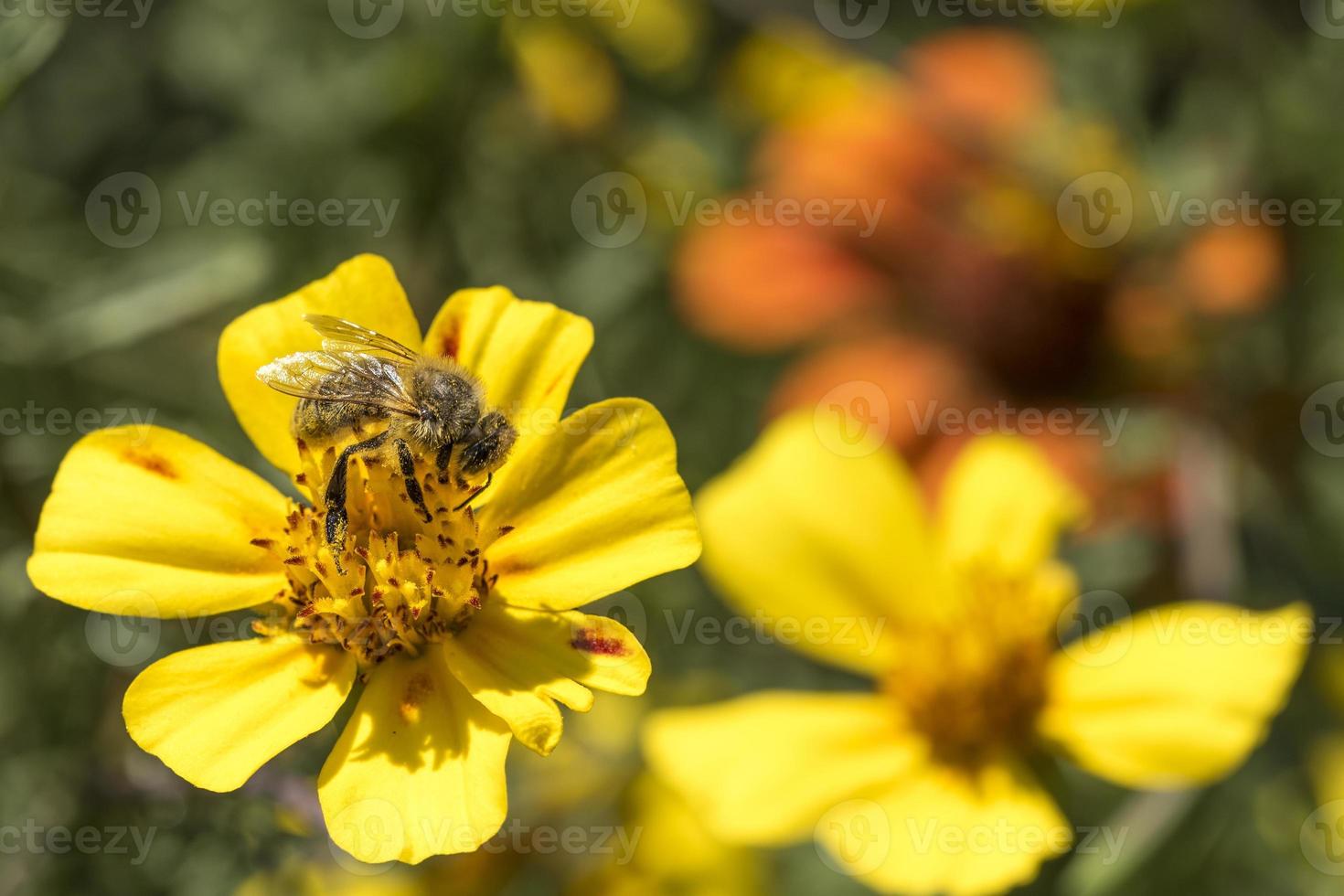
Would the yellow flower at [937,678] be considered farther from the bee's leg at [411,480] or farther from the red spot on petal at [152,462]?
the red spot on petal at [152,462]

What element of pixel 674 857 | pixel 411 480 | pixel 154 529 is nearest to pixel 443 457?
pixel 411 480

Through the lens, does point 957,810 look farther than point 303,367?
Yes

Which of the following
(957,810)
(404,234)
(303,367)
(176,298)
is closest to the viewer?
(303,367)

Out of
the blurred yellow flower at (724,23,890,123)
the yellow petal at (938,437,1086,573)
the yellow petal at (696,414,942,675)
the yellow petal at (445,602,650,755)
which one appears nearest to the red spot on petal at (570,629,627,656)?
the yellow petal at (445,602,650,755)

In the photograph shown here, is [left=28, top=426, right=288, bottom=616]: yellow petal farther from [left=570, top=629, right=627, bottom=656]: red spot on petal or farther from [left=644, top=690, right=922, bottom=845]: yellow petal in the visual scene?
[left=644, top=690, right=922, bottom=845]: yellow petal

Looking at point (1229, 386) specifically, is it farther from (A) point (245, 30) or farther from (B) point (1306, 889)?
(A) point (245, 30)

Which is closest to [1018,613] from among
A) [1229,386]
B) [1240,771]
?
[1240,771]
